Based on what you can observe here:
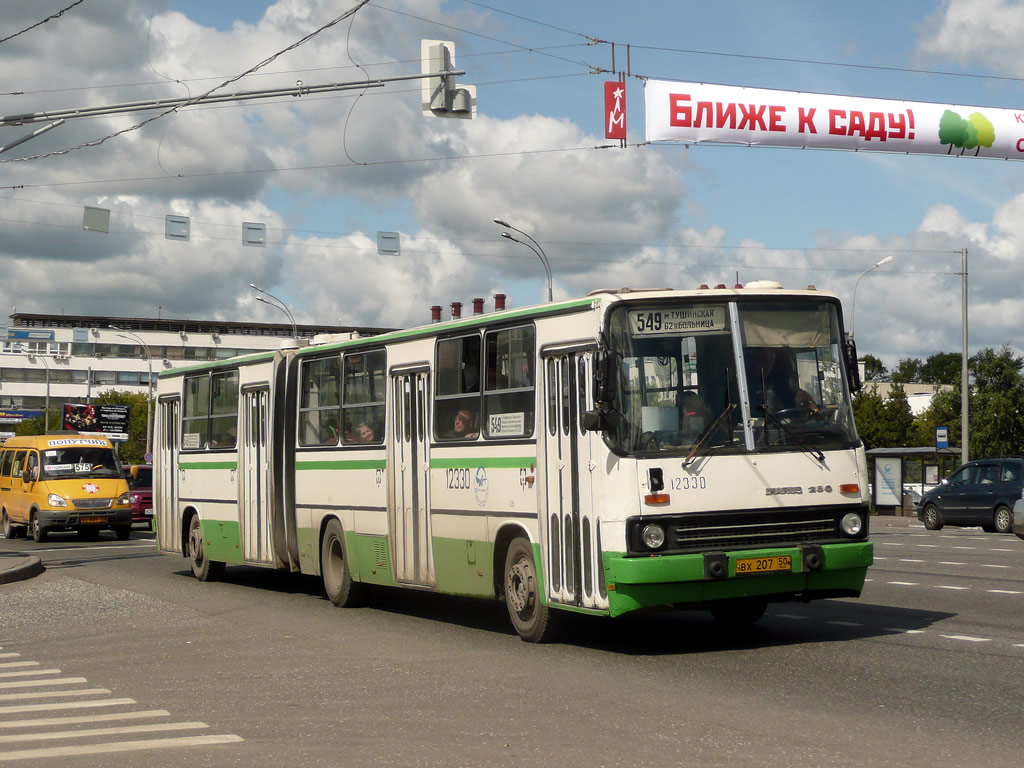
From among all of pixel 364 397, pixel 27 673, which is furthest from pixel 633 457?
pixel 364 397

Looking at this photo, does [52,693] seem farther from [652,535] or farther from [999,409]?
[999,409]

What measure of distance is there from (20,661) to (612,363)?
5.67 metres

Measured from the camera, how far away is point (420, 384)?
49.2 ft

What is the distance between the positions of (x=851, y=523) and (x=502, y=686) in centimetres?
356

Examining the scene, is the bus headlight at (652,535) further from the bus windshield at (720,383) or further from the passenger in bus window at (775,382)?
the passenger in bus window at (775,382)

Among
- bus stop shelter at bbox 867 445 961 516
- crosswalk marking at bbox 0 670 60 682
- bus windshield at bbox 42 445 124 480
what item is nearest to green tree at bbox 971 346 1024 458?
bus stop shelter at bbox 867 445 961 516

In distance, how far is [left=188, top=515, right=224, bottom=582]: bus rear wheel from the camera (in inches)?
829

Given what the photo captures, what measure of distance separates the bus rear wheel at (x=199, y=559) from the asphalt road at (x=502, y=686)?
367cm

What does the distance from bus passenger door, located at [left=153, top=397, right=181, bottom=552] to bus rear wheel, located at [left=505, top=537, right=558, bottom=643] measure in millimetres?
10351

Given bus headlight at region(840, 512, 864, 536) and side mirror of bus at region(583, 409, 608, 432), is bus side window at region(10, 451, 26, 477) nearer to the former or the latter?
side mirror of bus at region(583, 409, 608, 432)

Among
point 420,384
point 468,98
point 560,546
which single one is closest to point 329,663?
point 560,546

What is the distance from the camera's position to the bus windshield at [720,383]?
11.5 metres

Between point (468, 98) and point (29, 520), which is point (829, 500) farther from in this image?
point (29, 520)

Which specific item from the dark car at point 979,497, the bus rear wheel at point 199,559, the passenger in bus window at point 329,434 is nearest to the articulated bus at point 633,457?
the passenger in bus window at point 329,434
